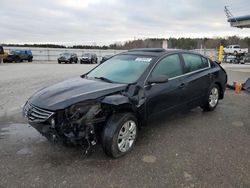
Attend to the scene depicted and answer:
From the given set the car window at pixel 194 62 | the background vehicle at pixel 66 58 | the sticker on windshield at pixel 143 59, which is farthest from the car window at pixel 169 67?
the background vehicle at pixel 66 58

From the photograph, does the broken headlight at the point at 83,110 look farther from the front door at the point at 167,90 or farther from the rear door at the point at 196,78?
the rear door at the point at 196,78

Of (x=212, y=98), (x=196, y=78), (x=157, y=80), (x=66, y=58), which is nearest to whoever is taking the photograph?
(x=157, y=80)

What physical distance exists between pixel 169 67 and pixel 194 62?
1041mm

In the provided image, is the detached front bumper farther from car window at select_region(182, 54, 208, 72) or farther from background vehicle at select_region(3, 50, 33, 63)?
background vehicle at select_region(3, 50, 33, 63)

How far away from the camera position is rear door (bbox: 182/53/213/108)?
4.89 meters

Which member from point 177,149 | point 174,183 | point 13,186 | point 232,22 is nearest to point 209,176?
point 174,183

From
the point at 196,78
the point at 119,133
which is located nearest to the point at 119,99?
the point at 119,133

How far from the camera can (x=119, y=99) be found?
3.53 metres

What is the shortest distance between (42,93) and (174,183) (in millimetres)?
2330

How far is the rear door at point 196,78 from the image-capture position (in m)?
4.89

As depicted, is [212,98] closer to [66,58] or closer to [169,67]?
[169,67]

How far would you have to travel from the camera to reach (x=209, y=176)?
305 cm

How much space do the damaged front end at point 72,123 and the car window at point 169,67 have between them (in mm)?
1419

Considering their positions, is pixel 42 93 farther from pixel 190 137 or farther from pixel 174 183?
pixel 190 137
